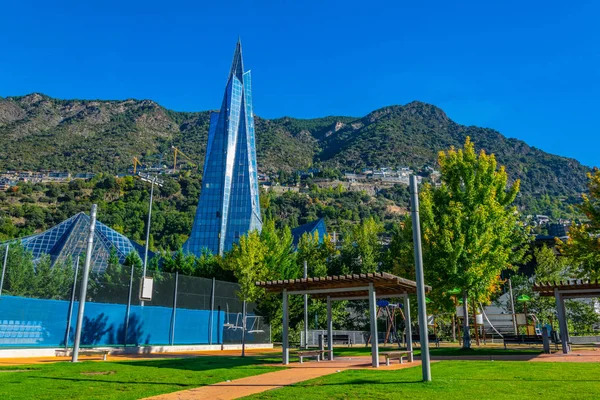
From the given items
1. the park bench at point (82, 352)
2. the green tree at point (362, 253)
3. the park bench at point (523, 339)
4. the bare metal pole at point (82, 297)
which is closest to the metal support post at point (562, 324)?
the park bench at point (523, 339)

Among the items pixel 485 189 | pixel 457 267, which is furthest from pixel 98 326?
pixel 485 189

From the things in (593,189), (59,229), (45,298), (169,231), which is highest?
(169,231)

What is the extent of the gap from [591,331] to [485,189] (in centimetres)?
1847

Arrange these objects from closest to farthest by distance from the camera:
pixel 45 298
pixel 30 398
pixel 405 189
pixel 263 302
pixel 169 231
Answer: pixel 30 398 → pixel 45 298 → pixel 263 302 → pixel 169 231 → pixel 405 189

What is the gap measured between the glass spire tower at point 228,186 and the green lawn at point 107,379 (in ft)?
241

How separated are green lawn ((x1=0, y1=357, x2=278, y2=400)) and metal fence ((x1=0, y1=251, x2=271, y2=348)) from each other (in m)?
6.24

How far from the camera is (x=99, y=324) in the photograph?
23375 millimetres

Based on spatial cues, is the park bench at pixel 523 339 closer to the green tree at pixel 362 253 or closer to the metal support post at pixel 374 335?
the metal support post at pixel 374 335

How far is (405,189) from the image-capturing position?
19312 centimetres

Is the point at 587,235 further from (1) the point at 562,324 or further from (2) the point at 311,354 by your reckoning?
(2) the point at 311,354

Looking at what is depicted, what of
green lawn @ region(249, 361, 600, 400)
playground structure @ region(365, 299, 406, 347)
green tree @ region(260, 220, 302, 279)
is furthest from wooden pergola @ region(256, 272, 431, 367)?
green tree @ region(260, 220, 302, 279)

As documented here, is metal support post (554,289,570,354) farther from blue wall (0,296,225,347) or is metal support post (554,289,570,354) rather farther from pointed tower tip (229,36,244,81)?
pointed tower tip (229,36,244,81)

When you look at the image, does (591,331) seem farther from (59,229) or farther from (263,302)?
(59,229)

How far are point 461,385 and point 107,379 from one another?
27.7ft
